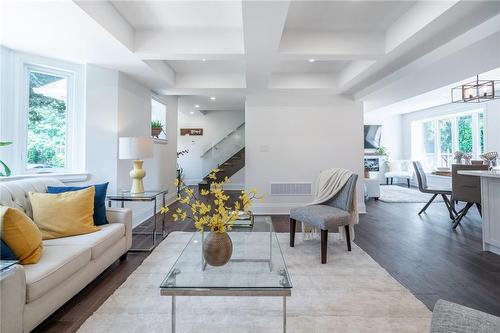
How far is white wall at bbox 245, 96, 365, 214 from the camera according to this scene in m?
5.29

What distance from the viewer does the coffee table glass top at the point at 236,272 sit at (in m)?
1.50

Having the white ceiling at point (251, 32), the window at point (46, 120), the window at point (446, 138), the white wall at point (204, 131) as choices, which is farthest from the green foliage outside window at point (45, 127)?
the window at point (446, 138)

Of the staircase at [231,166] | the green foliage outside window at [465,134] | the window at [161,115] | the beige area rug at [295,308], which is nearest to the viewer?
the beige area rug at [295,308]

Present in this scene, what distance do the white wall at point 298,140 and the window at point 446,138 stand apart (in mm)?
4818

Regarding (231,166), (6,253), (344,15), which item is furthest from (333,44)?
(231,166)

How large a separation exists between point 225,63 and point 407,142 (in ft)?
28.8

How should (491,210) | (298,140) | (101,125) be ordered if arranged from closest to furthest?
(491,210) < (101,125) < (298,140)

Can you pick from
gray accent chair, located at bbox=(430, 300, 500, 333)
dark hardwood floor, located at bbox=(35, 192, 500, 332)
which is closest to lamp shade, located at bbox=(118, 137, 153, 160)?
dark hardwood floor, located at bbox=(35, 192, 500, 332)

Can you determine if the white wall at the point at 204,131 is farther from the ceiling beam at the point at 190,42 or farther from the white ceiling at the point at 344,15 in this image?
the white ceiling at the point at 344,15

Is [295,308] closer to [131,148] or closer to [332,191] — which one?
[332,191]

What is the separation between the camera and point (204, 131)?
31.8ft

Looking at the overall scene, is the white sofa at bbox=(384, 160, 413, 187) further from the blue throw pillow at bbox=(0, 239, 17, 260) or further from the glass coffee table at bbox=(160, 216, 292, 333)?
the blue throw pillow at bbox=(0, 239, 17, 260)

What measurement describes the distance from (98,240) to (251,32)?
8.24ft

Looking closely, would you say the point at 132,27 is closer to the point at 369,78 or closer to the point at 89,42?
the point at 89,42
